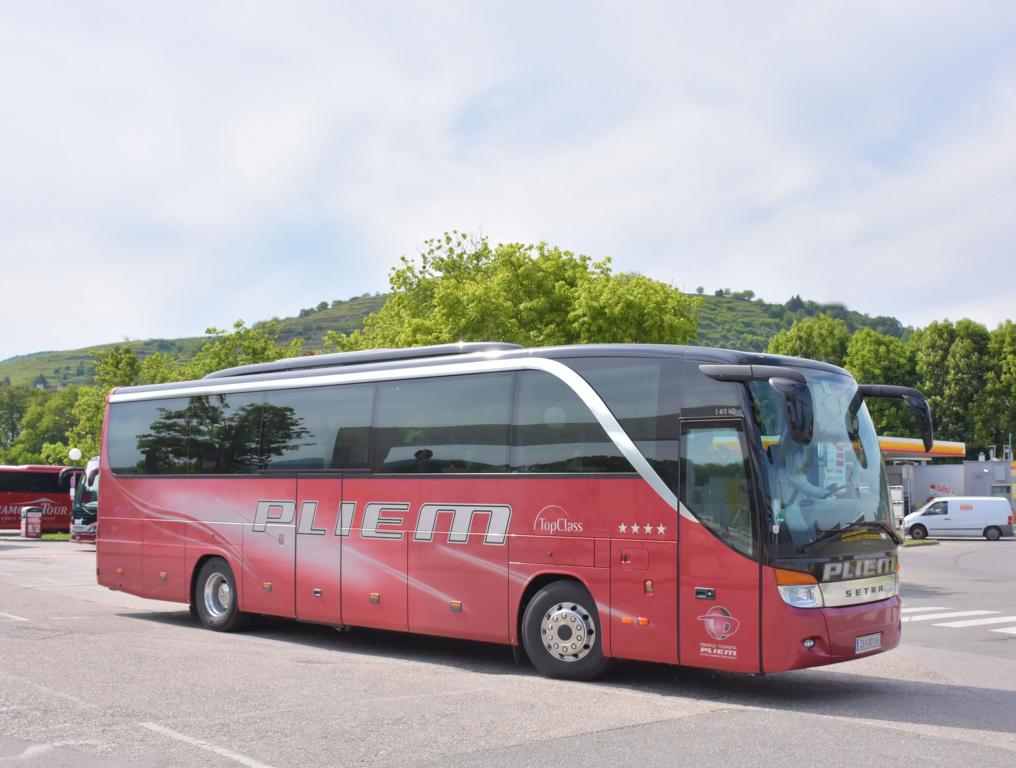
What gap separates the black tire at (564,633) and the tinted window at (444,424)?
1.48m

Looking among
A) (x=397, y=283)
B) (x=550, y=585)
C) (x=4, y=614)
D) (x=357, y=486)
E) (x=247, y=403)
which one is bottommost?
(x=4, y=614)

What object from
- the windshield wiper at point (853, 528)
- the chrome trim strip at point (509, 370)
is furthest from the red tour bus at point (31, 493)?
the windshield wiper at point (853, 528)

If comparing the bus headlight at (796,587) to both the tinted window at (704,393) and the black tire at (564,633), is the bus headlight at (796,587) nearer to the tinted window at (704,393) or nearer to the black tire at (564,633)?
the tinted window at (704,393)

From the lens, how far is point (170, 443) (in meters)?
16.3

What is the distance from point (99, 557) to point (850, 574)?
38.7 feet

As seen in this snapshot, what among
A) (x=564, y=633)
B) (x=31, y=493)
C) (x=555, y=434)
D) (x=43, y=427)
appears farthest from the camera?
(x=43, y=427)

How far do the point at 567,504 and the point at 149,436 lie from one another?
8.10 meters

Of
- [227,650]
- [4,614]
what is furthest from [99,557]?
[227,650]

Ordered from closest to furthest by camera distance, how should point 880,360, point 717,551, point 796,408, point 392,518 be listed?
1. point 796,408
2. point 717,551
3. point 392,518
4. point 880,360

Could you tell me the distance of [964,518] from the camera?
50.1m

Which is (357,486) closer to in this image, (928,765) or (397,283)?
(928,765)

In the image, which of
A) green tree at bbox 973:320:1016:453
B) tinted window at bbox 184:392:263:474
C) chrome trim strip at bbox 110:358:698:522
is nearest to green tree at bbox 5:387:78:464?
green tree at bbox 973:320:1016:453

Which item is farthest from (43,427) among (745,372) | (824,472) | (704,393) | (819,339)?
(824,472)

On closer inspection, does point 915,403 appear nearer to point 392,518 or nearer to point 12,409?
point 392,518
